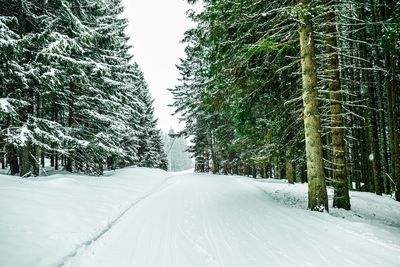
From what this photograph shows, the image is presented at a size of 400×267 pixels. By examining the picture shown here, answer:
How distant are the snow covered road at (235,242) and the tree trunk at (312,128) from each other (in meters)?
0.69

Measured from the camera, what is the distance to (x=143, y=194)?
40.4 ft

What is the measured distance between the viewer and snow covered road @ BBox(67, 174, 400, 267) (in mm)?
4555

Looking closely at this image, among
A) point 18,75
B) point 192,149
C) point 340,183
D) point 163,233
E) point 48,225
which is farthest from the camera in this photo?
point 192,149

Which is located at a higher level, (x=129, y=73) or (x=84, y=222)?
(x=129, y=73)

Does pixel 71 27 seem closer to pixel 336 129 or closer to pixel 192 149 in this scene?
pixel 336 129

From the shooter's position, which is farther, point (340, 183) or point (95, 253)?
point (340, 183)

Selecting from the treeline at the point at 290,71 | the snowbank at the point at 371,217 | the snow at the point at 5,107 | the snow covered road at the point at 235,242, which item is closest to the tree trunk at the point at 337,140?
the treeline at the point at 290,71

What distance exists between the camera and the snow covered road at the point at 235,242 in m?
4.55

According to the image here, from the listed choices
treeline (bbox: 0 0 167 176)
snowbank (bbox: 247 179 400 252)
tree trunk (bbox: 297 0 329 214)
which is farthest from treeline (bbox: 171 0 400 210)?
treeline (bbox: 0 0 167 176)

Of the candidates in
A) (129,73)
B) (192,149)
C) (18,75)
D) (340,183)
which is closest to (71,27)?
(18,75)

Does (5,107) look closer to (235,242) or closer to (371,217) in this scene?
(235,242)

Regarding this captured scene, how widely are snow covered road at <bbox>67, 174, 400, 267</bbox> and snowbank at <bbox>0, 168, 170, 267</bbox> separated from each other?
372 millimetres

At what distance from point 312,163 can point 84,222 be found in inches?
256

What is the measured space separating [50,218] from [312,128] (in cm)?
734
